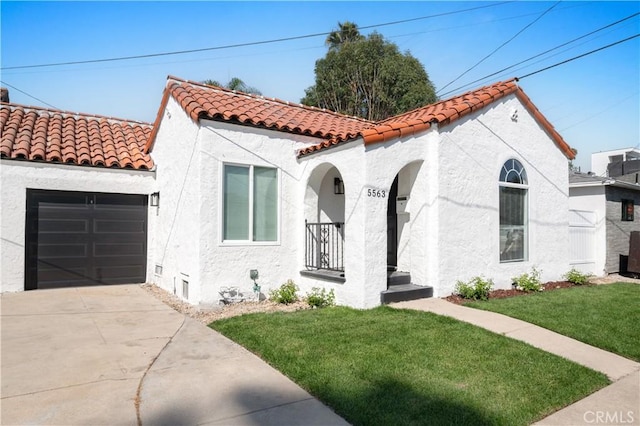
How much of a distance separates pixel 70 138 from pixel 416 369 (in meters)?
10.5

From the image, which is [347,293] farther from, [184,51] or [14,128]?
[184,51]

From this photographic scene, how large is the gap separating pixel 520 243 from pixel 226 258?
23.0 ft

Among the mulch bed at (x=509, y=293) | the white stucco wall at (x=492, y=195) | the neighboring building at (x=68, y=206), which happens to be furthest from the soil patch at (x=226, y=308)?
the white stucco wall at (x=492, y=195)

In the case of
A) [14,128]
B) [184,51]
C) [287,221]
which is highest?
[184,51]

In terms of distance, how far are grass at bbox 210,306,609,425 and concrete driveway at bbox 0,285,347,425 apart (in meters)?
0.28


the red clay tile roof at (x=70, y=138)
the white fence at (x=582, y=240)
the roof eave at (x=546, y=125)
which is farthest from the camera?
the white fence at (x=582, y=240)

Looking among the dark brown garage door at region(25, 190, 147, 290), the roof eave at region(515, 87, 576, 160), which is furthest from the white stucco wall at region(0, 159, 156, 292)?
the roof eave at region(515, 87, 576, 160)

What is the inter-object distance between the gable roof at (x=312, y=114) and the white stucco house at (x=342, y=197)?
0.15ft

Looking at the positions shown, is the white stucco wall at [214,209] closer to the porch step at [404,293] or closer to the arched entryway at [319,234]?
the arched entryway at [319,234]

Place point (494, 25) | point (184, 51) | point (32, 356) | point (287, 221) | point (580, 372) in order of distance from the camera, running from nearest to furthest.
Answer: point (580, 372), point (32, 356), point (287, 221), point (494, 25), point (184, 51)

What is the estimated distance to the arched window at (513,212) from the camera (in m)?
9.50

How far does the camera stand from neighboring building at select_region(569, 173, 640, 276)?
12.5 m

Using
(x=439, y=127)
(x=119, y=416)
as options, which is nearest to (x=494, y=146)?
(x=439, y=127)

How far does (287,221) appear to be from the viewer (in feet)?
28.6
